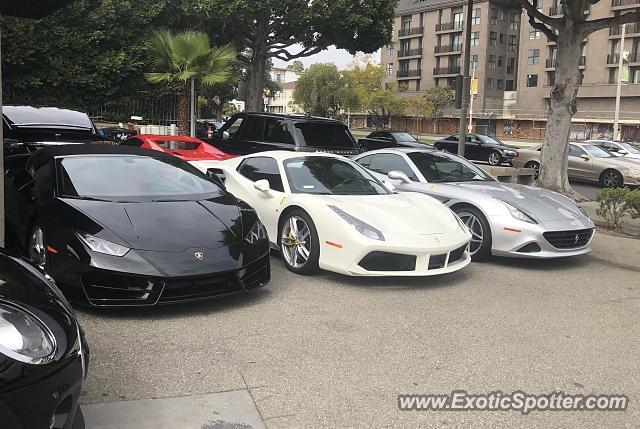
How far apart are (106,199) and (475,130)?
68.0m

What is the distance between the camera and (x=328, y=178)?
7117 millimetres

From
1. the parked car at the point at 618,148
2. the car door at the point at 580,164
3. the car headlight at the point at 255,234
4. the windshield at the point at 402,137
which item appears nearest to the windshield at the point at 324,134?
the car headlight at the point at 255,234

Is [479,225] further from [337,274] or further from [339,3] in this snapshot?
[339,3]

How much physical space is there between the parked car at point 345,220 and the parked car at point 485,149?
18725mm

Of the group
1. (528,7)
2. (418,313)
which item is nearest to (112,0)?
(528,7)

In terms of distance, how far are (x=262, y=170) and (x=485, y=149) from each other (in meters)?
Result: 20.1

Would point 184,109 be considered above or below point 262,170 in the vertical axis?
above

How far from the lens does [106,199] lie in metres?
5.28

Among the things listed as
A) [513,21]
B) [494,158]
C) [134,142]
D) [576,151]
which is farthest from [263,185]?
[513,21]

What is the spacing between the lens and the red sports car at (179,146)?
1062 centimetres

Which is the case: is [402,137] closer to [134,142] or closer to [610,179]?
[610,179]

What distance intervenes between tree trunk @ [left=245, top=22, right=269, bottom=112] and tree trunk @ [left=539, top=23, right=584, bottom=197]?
12958 millimetres

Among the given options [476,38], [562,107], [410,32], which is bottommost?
[562,107]

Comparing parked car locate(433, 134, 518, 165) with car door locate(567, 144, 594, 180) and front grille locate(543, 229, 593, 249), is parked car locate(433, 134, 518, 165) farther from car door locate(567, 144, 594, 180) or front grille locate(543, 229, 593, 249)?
front grille locate(543, 229, 593, 249)
